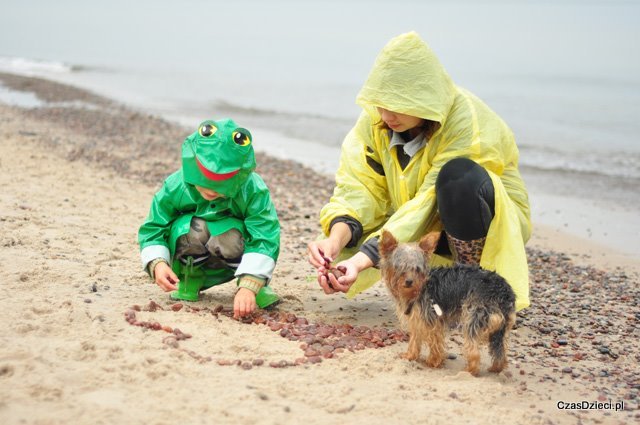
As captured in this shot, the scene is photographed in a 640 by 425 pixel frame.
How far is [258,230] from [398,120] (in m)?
1.05

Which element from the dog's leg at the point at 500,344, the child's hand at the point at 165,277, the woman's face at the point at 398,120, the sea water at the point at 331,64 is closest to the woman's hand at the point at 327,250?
the woman's face at the point at 398,120

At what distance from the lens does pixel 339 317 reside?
4727 millimetres

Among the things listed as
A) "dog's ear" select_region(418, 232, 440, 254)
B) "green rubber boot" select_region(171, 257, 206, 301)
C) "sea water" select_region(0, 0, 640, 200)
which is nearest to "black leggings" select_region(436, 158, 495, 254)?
"dog's ear" select_region(418, 232, 440, 254)

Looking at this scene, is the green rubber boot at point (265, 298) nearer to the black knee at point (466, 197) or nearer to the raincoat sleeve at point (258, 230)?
the raincoat sleeve at point (258, 230)

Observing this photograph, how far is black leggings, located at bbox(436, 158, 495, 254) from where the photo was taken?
4.12 meters

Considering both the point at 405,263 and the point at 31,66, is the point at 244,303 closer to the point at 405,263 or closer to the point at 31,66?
the point at 405,263

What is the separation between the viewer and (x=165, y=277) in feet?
13.7

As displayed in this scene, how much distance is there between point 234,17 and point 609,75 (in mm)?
42511

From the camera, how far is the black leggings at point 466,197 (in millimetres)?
4121

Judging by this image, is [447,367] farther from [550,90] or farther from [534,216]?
[550,90]

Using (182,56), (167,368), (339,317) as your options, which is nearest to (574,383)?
(339,317)

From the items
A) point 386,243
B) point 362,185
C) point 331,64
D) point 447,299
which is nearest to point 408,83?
point 362,185

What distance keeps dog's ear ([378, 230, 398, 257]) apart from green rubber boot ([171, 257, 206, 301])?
131cm

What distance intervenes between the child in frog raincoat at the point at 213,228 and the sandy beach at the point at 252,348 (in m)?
0.20
